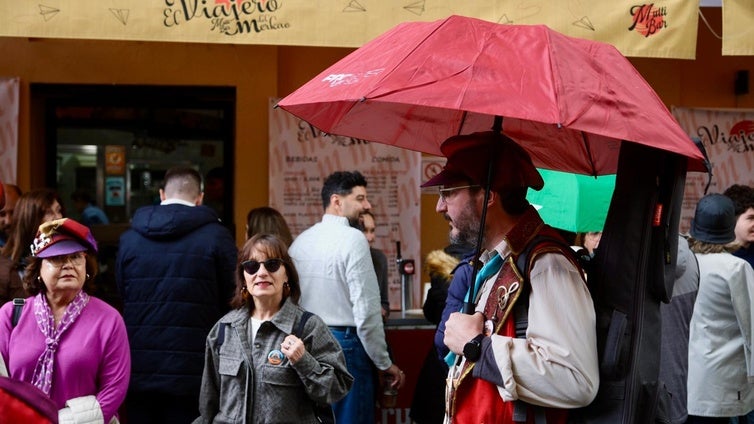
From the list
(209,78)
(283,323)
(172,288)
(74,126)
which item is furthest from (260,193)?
(283,323)

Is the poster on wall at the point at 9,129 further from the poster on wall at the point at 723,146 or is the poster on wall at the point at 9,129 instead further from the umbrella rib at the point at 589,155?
the poster on wall at the point at 723,146

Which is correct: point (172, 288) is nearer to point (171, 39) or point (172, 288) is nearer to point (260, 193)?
point (171, 39)

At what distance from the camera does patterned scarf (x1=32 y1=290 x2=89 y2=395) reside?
4.54 meters

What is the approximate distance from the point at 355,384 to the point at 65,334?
6.69 ft

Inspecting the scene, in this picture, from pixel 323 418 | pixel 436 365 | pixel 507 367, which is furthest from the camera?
pixel 436 365

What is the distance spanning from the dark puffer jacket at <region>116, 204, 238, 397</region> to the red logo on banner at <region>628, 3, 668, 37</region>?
2.82 m

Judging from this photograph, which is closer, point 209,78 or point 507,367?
point 507,367

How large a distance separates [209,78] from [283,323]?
3855 millimetres

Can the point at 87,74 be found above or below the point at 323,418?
above

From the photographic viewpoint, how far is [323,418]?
4938mm

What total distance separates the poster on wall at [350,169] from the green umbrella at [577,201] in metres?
3.34

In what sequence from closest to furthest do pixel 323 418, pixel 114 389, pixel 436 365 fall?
pixel 114 389, pixel 323 418, pixel 436 365

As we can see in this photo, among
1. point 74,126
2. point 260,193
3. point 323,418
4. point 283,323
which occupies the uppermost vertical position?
point 74,126

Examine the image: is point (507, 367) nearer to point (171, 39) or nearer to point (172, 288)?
point (172, 288)
